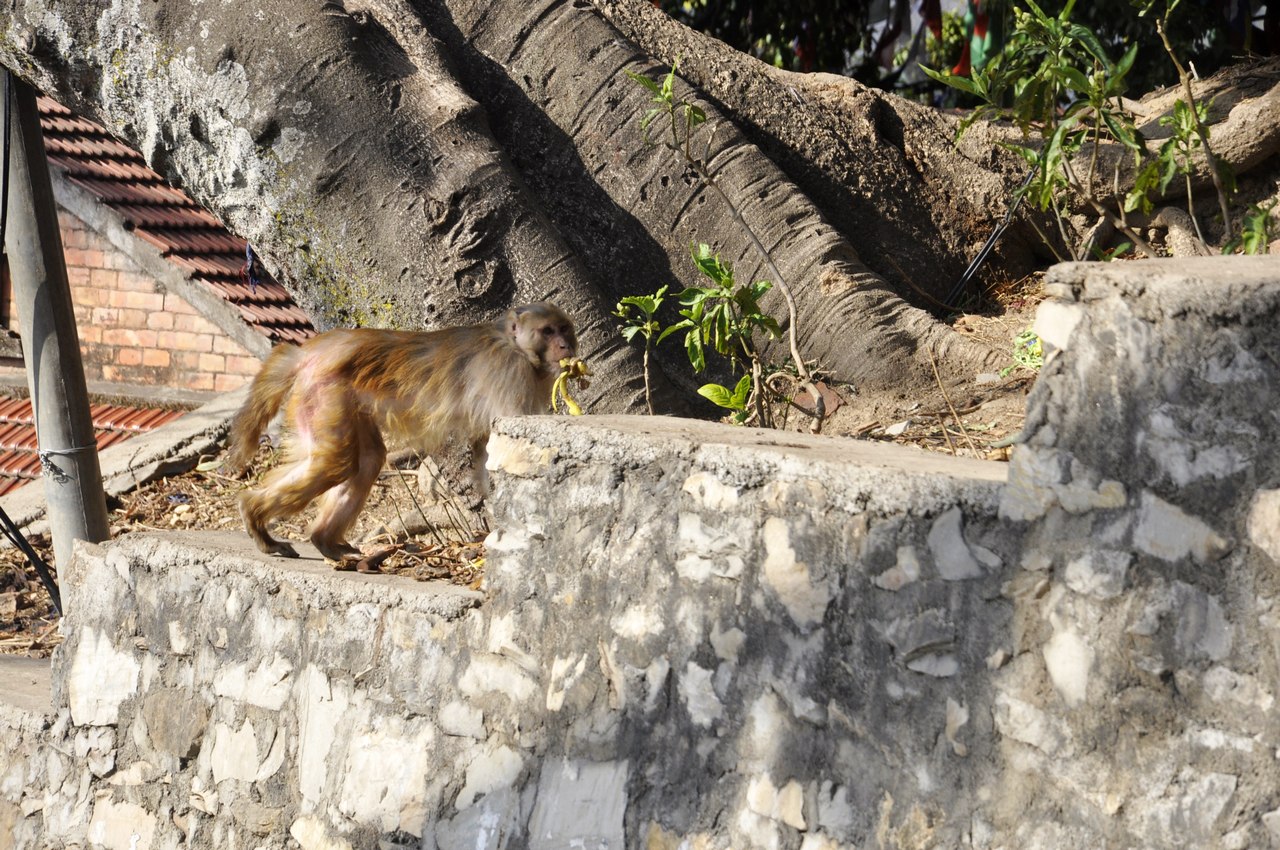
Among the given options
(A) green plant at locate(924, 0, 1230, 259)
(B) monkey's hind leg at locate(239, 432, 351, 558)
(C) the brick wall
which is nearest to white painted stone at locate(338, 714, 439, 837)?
(B) monkey's hind leg at locate(239, 432, 351, 558)

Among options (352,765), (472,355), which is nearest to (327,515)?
(472,355)

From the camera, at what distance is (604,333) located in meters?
5.05

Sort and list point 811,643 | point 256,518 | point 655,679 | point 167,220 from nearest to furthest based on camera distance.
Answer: point 811,643 → point 655,679 → point 256,518 → point 167,220

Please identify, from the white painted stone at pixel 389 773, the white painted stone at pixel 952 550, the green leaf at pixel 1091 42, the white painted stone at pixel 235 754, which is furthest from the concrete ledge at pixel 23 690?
the green leaf at pixel 1091 42

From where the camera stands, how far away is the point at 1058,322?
7.90 ft

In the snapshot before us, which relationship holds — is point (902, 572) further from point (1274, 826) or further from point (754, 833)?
point (1274, 826)

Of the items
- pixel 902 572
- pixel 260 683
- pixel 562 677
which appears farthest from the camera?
pixel 260 683

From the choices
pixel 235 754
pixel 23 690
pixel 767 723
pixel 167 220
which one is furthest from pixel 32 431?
pixel 767 723

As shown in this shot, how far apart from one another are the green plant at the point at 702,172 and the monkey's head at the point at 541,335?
0.54 m

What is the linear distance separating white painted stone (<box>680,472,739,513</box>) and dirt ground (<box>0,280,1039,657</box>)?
815 mm

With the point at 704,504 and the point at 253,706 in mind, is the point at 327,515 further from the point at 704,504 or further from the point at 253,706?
the point at 704,504

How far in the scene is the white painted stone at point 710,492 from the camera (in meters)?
2.77

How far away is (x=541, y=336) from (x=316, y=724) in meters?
1.60

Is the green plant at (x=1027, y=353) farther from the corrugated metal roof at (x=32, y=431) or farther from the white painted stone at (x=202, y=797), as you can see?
the corrugated metal roof at (x=32, y=431)
